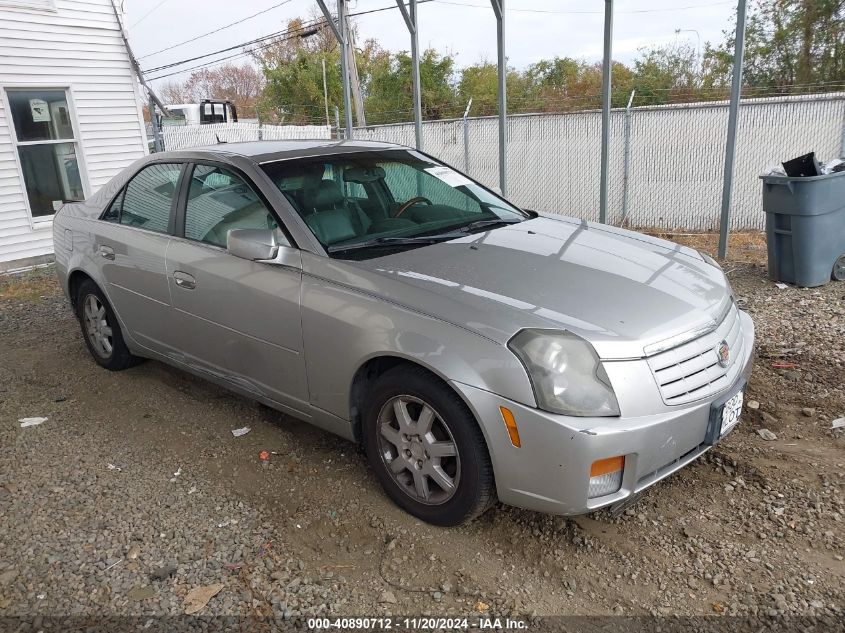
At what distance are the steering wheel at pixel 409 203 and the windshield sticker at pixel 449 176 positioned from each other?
336mm

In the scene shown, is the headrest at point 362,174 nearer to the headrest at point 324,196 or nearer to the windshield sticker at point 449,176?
the headrest at point 324,196

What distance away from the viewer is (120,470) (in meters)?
3.63

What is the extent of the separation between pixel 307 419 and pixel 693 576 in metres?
1.87

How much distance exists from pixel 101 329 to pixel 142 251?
3.48ft

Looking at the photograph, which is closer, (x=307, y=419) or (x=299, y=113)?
(x=307, y=419)

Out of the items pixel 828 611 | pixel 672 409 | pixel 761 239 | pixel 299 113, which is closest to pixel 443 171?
pixel 672 409

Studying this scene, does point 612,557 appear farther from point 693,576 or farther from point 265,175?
point 265,175

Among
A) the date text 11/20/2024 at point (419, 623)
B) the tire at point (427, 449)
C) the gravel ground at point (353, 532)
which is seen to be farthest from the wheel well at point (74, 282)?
the date text 11/20/2024 at point (419, 623)

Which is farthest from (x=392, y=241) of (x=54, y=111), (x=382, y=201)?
(x=54, y=111)

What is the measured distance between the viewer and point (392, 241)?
3.47m

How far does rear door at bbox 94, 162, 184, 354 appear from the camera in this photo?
4.11 metres

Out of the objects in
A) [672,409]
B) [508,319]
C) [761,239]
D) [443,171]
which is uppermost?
[443,171]

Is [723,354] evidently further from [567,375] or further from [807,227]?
[807,227]

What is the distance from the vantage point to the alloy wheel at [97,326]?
4.89 m
